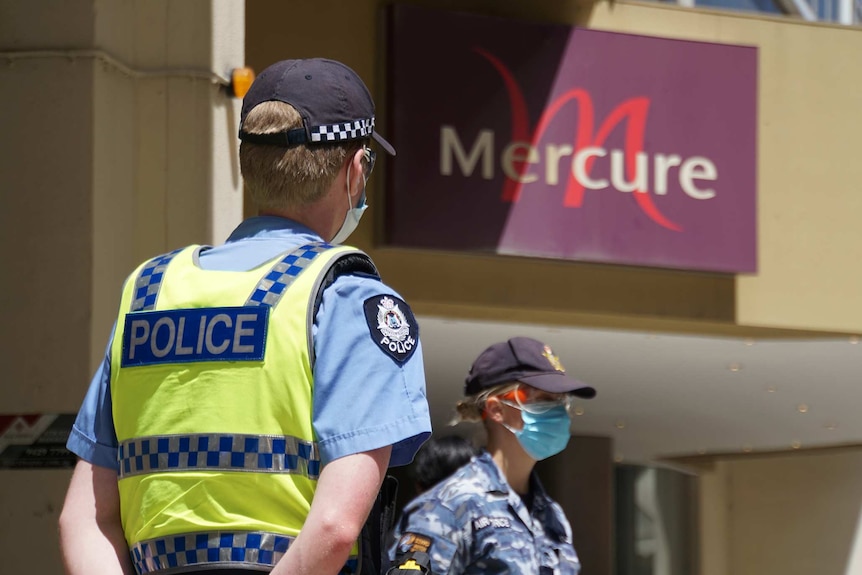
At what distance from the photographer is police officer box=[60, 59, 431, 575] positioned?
1.93 metres

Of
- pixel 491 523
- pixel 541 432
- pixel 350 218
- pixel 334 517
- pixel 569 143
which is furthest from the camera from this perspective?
pixel 569 143

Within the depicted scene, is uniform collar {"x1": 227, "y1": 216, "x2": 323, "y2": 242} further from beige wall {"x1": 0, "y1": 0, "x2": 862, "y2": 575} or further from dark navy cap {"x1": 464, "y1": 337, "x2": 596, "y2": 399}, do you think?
beige wall {"x1": 0, "y1": 0, "x2": 862, "y2": 575}

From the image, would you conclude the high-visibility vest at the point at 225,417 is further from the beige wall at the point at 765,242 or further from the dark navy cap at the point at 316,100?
the beige wall at the point at 765,242

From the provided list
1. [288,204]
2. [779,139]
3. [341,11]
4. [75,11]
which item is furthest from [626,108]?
[288,204]

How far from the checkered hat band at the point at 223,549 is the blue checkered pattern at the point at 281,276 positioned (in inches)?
12.1

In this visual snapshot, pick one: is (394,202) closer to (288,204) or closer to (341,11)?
(341,11)

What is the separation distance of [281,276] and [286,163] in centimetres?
18

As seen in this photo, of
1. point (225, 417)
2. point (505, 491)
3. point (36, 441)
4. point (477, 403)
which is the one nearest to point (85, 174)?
point (36, 441)

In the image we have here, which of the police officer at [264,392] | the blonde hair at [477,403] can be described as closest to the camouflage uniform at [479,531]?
the blonde hair at [477,403]

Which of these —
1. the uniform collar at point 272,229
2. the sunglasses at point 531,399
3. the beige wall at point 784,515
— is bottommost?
the beige wall at point 784,515

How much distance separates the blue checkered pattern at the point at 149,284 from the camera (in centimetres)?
206

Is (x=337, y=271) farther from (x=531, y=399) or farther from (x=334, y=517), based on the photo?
(x=531, y=399)

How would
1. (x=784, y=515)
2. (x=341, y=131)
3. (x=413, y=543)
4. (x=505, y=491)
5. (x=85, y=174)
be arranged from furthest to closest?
1. (x=784, y=515)
2. (x=85, y=174)
3. (x=505, y=491)
4. (x=413, y=543)
5. (x=341, y=131)

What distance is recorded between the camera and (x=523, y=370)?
404cm
